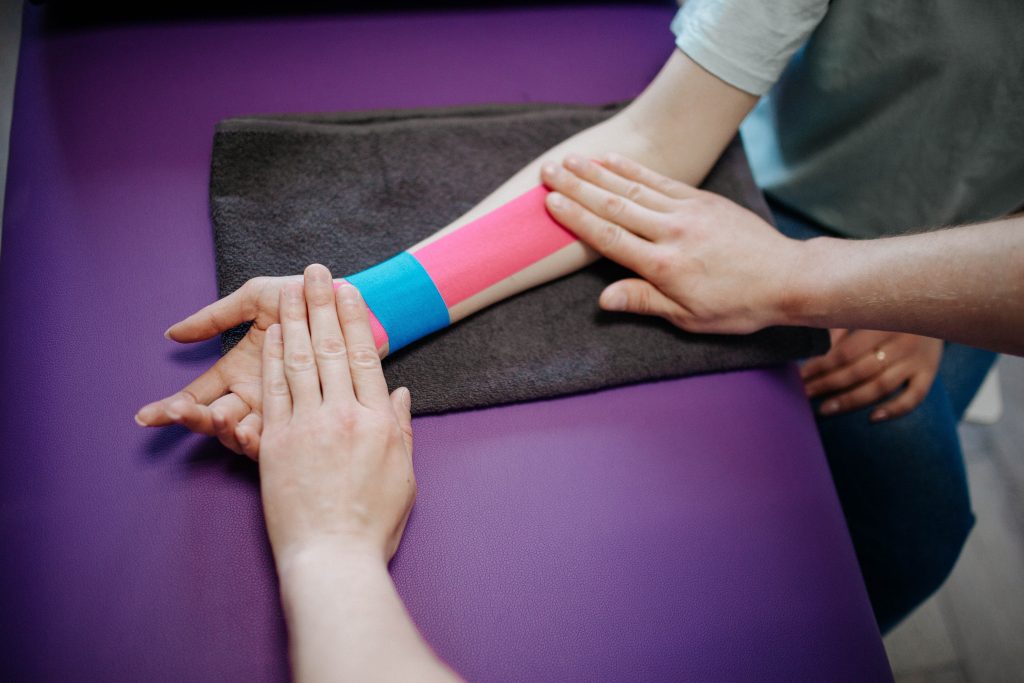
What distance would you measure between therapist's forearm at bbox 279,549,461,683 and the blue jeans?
76cm

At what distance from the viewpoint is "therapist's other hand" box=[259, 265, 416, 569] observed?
608 mm

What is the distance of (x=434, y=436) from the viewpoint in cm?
75

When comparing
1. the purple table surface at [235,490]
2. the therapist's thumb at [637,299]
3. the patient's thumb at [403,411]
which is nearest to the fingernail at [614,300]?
the therapist's thumb at [637,299]

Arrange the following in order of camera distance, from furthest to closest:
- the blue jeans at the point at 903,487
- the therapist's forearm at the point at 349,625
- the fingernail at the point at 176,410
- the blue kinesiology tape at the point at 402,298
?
1. the blue jeans at the point at 903,487
2. the blue kinesiology tape at the point at 402,298
3. the fingernail at the point at 176,410
4. the therapist's forearm at the point at 349,625

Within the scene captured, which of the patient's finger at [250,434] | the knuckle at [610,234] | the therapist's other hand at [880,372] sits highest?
the knuckle at [610,234]

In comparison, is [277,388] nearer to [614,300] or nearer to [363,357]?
[363,357]

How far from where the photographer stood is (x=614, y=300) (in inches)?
31.9

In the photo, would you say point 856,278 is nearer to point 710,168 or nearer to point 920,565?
point 710,168

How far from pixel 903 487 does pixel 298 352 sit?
0.88 meters

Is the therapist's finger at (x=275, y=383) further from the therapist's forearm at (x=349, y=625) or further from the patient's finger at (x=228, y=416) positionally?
the therapist's forearm at (x=349, y=625)

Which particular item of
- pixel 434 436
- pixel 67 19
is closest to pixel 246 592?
pixel 434 436

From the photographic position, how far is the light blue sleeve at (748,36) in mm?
784

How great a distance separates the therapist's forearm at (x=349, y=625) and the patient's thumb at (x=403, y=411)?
0.15 m

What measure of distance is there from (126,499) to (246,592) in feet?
0.52
